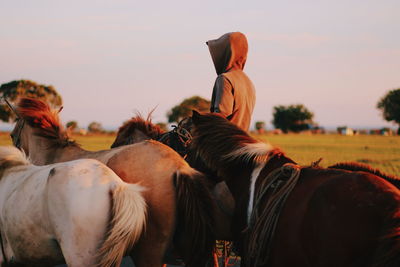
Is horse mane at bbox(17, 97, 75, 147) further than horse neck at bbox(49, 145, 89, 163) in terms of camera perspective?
Yes

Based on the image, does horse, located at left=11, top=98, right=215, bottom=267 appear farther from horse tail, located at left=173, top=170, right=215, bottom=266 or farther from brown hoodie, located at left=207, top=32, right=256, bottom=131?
brown hoodie, located at left=207, top=32, right=256, bottom=131

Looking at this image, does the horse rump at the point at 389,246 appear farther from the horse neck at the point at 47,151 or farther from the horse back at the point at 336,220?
the horse neck at the point at 47,151

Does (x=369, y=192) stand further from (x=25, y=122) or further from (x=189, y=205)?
(x=25, y=122)

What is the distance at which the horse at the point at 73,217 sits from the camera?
10.5 feet

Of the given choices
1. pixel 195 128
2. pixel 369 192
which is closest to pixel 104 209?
pixel 195 128

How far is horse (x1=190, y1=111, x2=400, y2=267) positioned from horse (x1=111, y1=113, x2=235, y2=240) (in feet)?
0.48

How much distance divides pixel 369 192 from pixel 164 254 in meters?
1.85

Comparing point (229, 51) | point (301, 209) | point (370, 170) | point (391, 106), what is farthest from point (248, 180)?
point (391, 106)

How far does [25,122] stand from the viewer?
5129mm

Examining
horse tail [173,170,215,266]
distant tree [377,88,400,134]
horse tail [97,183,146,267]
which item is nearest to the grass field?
horse tail [173,170,215,266]

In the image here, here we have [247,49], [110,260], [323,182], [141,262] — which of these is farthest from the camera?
[247,49]

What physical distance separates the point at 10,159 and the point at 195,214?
1856 millimetres

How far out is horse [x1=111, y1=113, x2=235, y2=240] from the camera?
3.90m

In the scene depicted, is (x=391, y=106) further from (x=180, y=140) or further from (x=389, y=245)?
(x=389, y=245)
